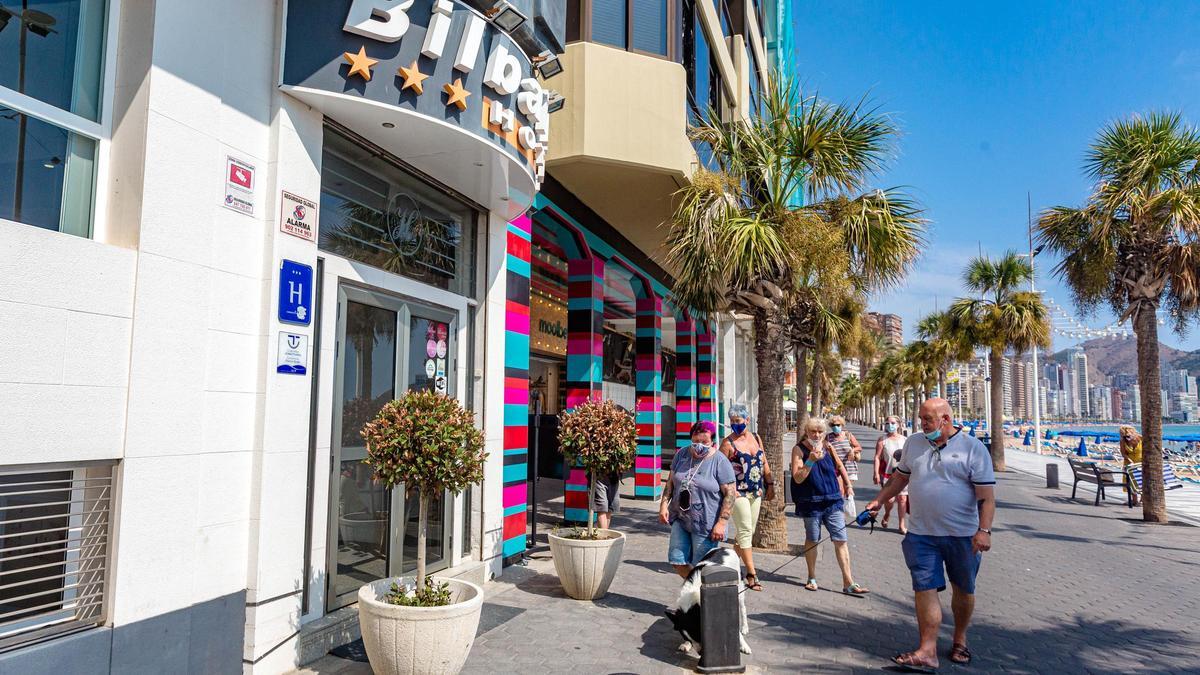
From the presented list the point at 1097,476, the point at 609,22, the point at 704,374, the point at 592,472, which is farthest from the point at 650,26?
the point at 1097,476

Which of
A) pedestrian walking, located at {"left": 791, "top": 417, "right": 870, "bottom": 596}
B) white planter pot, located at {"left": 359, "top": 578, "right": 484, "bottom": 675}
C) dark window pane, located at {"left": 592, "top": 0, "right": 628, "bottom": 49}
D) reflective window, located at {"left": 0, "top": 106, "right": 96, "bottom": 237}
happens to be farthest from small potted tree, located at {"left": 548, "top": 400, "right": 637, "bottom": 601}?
reflective window, located at {"left": 0, "top": 106, "right": 96, "bottom": 237}

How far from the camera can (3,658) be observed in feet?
11.1

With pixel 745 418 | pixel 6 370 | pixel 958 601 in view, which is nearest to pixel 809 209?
pixel 745 418

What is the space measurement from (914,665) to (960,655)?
0.48 m

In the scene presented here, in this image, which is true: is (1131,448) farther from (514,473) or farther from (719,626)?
(719,626)

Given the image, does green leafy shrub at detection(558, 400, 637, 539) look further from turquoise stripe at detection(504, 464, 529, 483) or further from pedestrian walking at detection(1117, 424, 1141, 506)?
pedestrian walking at detection(1117, 424, 1141, 506)

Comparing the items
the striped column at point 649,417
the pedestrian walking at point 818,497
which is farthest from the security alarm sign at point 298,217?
the striped column at point 649,417

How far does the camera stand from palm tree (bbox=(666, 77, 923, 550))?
9141mm

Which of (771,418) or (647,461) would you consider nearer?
(771,418)

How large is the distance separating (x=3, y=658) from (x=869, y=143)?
376 inches

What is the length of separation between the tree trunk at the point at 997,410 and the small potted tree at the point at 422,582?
22.6 meters

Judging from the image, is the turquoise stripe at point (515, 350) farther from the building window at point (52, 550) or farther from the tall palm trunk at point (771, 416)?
the building window at point (52, 550)

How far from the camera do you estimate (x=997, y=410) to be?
23297 millimetres

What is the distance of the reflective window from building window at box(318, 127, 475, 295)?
1.67 meters
